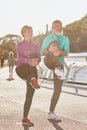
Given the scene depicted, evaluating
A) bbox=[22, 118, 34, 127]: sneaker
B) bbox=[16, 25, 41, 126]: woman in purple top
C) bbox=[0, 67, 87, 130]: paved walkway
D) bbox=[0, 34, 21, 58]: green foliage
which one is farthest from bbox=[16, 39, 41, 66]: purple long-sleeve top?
bbox=[0, 34, 21, 58]: green foliage

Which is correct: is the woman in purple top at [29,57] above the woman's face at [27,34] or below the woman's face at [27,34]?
below

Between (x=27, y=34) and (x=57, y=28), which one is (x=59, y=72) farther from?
(x=27, y=34)

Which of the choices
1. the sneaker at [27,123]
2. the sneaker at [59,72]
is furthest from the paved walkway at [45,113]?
the sneaker at [59,72]

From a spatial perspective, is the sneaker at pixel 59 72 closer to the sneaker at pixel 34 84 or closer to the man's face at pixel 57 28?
the sneaker at pixel 34 84

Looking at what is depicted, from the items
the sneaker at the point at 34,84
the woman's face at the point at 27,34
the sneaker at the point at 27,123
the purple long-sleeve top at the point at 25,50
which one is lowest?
the sneaker at the point at 27,123

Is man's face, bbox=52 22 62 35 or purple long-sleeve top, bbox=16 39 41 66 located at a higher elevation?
man's face, bbox=52 22 62 35

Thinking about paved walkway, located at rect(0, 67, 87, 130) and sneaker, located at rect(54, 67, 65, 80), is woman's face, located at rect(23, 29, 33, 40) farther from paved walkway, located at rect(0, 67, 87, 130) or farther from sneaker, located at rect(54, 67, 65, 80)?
paved walkway, located at rect(0, 67, 87, 130)

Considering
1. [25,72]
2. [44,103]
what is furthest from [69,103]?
[25,72]

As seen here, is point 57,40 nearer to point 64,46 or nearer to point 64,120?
point 64,46

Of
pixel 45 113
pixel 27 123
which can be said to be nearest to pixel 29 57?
pixel 27 123

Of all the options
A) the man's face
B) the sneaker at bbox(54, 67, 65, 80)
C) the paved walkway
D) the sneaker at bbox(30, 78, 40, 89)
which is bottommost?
the paved walkway

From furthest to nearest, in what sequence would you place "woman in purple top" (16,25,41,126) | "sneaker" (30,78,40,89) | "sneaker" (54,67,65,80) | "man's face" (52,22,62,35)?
"man's face" (52,22,62,35)
"sneaker" (54,67,65,80)
"woman in purple top" (16,25,41,126)
"sneaker" (30,78,40,89)

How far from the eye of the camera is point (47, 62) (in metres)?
7.98

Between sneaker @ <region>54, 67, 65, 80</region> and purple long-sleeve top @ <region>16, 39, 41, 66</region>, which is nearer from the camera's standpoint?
purple long-sleeve top @ <region>16, 39, 41, 66</region>
